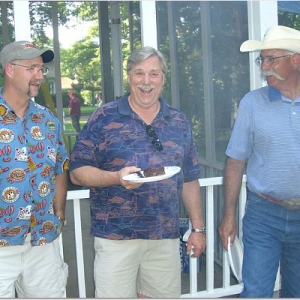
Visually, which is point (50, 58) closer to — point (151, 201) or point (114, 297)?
point (151, 201)

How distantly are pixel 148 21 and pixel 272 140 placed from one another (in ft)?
3.80

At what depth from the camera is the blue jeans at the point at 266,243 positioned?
8.50ft

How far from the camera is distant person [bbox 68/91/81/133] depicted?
29.7 feet

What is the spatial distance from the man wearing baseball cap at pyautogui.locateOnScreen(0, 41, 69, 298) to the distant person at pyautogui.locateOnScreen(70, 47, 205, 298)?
20cm

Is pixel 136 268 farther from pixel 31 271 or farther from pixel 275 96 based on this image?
pixel 275 96

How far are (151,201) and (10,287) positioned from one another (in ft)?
2.62

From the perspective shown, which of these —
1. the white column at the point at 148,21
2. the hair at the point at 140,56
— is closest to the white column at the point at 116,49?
the white column at the point at 148,21

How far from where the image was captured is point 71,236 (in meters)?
5.93

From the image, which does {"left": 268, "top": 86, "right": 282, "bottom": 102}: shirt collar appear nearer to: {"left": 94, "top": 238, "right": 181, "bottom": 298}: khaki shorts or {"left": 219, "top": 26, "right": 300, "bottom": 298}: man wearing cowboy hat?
{"left": 219, "top": 26, "right": 300, "bottom": 298}: man wearing cowboy hat

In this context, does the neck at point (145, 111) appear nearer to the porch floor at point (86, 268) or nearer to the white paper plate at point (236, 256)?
the white paper plate at point (236, 256)

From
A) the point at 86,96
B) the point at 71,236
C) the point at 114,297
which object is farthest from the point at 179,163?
the point at 86,96

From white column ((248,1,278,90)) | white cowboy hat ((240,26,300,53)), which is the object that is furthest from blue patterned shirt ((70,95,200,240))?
white column ((248,1,278,90))

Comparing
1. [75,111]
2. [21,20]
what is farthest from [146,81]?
[75,111]

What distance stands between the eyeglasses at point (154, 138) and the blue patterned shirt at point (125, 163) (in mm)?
16
